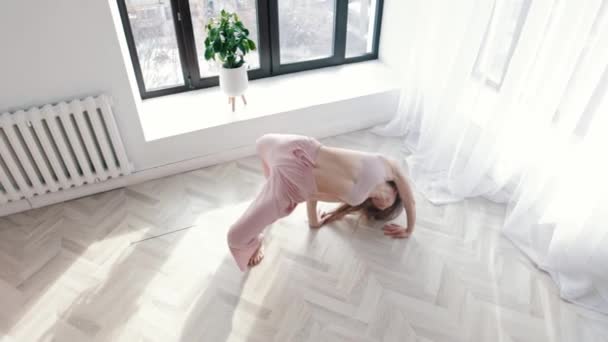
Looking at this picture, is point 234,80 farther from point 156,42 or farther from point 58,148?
point 58,148

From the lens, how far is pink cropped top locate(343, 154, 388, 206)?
2.08m

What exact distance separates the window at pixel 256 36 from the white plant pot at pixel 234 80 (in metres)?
0.41

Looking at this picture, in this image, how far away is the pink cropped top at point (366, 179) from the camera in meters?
2.08

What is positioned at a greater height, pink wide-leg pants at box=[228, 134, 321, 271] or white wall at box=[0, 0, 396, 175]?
white wall at box=[0, 0, 396, 175]

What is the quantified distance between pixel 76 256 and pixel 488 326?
86.2 inches

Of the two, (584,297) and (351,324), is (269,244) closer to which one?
(351,324)

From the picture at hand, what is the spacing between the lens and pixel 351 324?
203 centimetres

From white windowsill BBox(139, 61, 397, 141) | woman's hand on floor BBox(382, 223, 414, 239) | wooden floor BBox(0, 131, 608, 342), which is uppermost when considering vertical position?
white windowsill BBox(139, 61, 397, 141)

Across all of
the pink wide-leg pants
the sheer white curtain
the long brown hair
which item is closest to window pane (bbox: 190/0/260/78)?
A: the sheer white curtain

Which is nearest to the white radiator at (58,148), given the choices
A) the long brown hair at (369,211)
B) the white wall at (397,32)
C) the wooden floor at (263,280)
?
the wooden floor at (263,280)

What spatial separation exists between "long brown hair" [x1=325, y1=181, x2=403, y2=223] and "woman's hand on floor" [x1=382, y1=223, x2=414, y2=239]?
54 millimetres

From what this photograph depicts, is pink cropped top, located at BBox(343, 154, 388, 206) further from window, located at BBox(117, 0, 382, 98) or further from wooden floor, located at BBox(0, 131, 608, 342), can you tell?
window, located at BBox(117, 0, 382, 98)

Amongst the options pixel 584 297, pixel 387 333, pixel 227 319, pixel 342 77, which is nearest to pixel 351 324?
pixel 387 333

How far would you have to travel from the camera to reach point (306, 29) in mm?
3334
